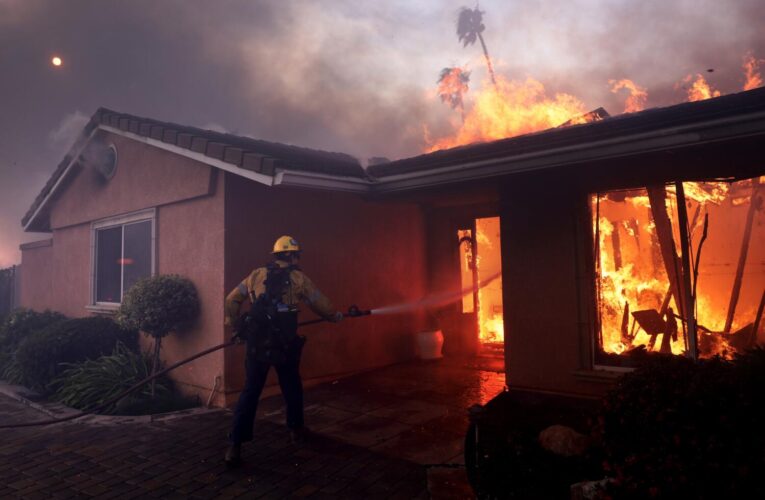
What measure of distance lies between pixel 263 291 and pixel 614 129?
3606mm

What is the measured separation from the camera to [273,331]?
4605mm

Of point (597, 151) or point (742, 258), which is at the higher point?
point (597, 151)

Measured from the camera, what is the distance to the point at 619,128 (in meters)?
4.24

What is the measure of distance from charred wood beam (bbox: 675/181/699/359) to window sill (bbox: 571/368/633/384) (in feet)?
2.10

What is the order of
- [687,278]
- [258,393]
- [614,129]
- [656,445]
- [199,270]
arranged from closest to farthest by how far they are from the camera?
[656,445], [614,129], [258,393], [687,278], [199,270]

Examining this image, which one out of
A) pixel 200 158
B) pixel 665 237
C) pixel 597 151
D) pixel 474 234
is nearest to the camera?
pixel 597 151

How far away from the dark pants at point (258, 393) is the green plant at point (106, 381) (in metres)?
2.68

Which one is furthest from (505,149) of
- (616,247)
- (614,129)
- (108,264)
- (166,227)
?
(108,264)

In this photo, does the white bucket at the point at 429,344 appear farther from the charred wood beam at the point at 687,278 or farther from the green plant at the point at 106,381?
the charred wood beam at the point at 687,278

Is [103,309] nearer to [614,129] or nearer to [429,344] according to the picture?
[429,344]

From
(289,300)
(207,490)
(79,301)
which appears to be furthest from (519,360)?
(79,301)

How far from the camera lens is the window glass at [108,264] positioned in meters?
8.66

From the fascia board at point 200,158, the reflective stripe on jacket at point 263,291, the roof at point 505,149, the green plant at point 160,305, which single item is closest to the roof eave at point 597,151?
the roof at point 505,149

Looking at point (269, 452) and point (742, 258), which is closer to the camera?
point (269, 452)
